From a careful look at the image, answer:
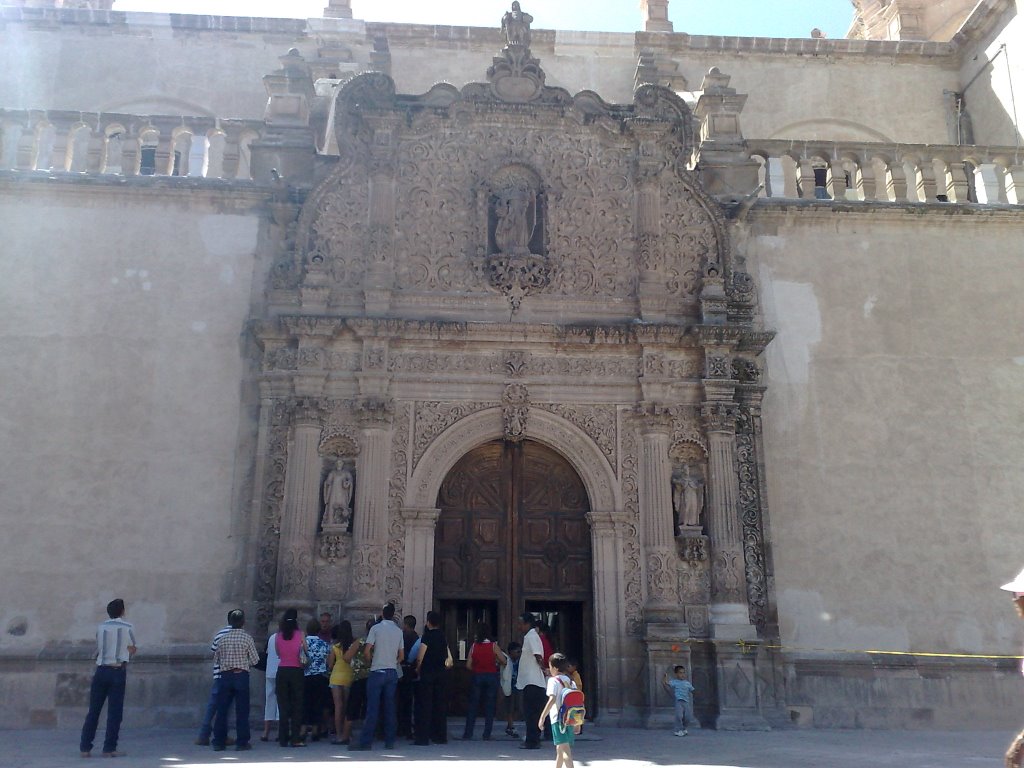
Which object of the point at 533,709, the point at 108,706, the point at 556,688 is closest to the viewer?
the point at 556,688

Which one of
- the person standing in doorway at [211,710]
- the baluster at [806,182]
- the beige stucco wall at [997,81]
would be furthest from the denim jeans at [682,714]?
the beige stucco wall at [997,81]

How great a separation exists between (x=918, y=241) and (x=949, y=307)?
1009 millimetres

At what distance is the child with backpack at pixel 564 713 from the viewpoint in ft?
24.1

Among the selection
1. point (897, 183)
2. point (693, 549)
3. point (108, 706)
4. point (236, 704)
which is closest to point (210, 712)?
point (236, 704)

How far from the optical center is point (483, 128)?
13648mm

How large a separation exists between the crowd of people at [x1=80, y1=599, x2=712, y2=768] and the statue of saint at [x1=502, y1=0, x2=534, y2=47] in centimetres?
805

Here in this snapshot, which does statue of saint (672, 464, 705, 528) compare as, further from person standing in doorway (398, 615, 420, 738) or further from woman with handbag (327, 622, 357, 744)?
woman with handbag (327, 622, 357, 744)

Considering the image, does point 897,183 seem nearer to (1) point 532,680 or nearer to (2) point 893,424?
(2) point 893,424

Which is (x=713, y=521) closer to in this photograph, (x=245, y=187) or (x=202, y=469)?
(x=202, y=469)

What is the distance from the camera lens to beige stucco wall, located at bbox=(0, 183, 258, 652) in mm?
11656

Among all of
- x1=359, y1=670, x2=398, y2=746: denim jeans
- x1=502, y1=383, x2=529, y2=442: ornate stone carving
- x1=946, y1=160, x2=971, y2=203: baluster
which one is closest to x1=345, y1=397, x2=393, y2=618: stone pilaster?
x1=502, y1=383, x2=529, y2=442: ornate stone carving

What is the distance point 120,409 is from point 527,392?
4.99 metres

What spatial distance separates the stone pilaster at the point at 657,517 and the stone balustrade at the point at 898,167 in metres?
3.96

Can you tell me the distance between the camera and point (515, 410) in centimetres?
1241
